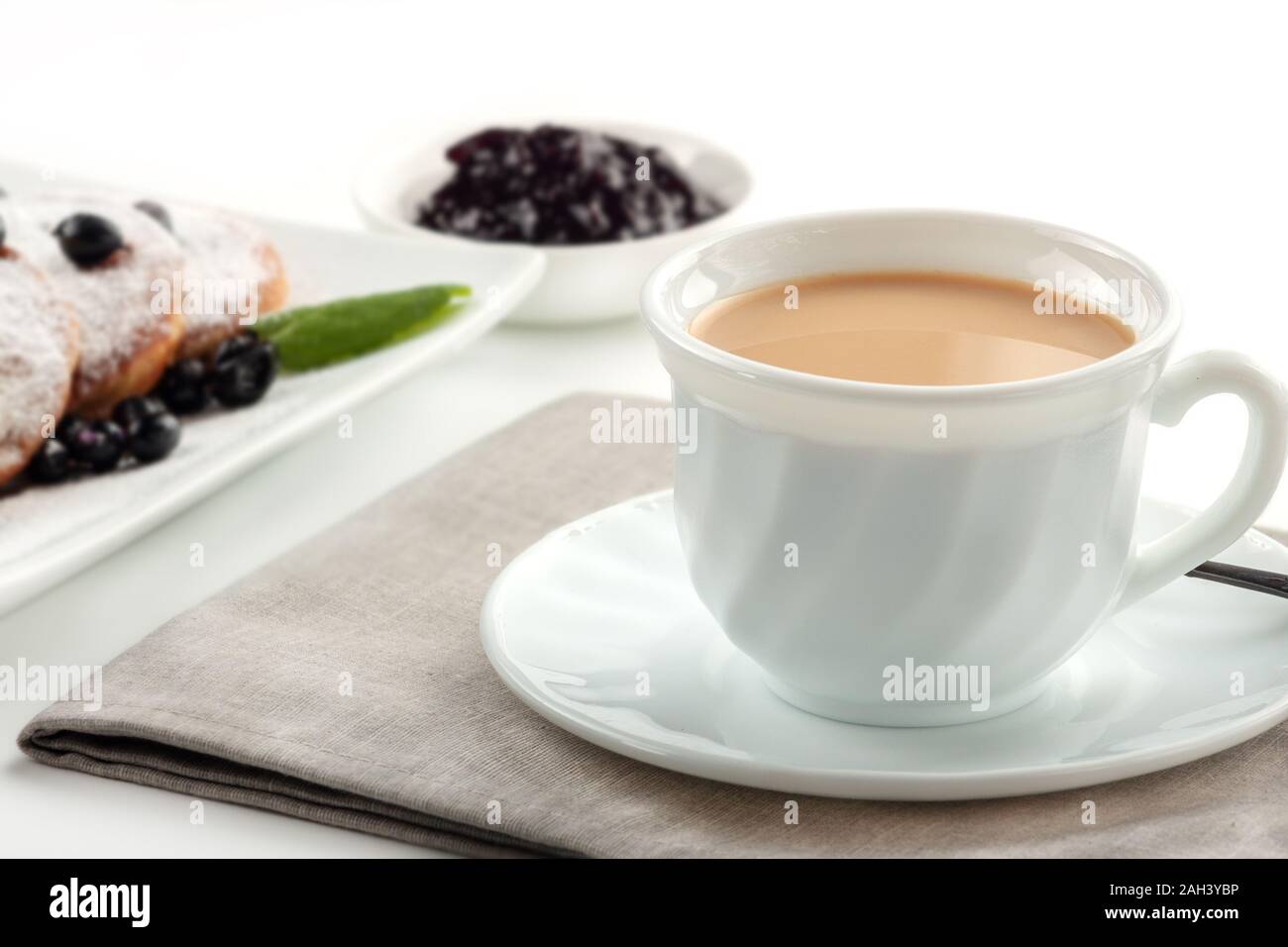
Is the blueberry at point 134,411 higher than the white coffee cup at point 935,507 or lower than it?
lower

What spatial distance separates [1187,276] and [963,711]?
1795mm

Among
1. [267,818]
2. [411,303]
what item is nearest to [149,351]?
[411,303]

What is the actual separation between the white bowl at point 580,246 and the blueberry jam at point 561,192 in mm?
57

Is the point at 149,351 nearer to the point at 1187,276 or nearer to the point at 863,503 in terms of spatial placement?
the point at 863,503

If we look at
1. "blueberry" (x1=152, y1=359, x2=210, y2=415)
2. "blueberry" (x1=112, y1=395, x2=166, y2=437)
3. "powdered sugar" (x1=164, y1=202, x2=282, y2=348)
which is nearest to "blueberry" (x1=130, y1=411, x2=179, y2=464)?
"blueberry" (x1=112, y1=395, x2=166, y2=437)

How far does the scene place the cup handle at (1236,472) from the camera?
1.22m

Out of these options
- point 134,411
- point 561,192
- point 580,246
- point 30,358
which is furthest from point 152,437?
point 561,192

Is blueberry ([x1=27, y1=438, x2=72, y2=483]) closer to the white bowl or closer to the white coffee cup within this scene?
the white bowl

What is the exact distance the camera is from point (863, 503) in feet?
3.73

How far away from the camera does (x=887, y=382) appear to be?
1196mm

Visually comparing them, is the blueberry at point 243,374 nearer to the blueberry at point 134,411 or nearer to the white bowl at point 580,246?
the blueberry at point 134,411

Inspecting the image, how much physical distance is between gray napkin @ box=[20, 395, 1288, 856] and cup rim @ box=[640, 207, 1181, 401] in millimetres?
316

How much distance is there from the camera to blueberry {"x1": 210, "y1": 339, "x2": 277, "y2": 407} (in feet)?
6.81

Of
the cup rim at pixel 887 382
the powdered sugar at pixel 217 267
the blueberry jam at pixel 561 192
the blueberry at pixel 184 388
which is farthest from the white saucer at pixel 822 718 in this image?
the blueberry jam at pixel 561 192
